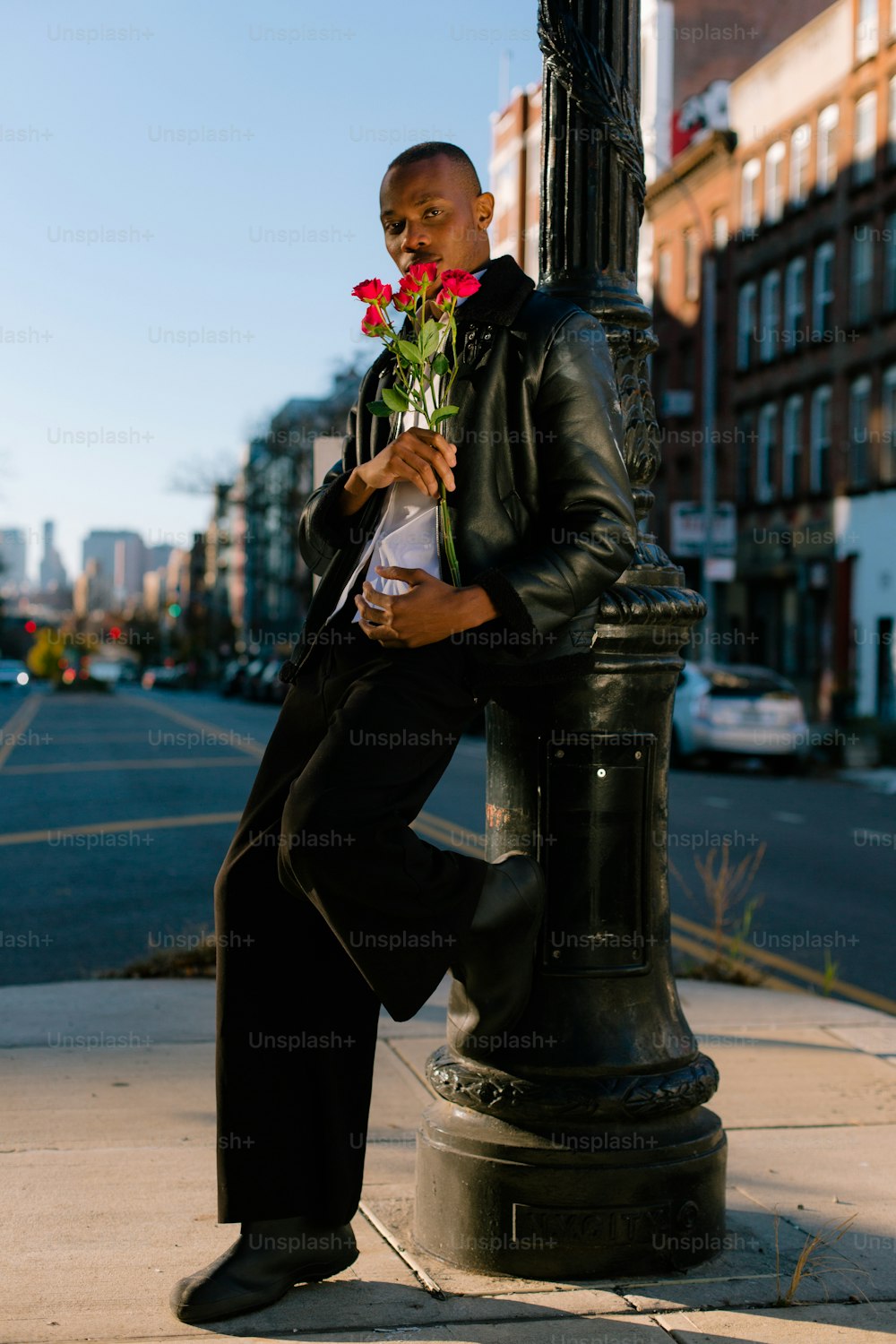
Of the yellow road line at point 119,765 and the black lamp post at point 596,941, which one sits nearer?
the black lamp post at point 596,941

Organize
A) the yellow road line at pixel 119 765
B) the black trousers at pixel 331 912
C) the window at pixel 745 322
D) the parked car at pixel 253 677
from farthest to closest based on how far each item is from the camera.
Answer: the parked car at pixel 253 677 < the window at pixel 745 322 < the yellow road line at pixel 119 765 < the black trousers at pixel 331 912

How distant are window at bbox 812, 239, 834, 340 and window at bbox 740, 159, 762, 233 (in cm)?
387

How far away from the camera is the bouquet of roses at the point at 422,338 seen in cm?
295

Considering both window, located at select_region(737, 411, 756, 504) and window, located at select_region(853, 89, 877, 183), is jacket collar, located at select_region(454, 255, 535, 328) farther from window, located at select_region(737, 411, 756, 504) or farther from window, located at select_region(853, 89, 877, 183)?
window, located at select_region(737, 411, 756, 504)

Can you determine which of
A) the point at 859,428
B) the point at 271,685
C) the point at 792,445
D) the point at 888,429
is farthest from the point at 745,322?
the point at 271,685

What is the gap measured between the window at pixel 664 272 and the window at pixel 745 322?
564 centimetres

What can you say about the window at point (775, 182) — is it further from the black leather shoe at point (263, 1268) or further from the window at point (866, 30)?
the black leather shoe at point (263, 1268)

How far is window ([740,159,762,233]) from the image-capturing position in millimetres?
39000

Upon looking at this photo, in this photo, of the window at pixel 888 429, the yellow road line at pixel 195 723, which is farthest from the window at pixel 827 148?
the yellow road line at pixel 195 723

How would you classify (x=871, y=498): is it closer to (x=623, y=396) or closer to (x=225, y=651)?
(x=623, y=396)

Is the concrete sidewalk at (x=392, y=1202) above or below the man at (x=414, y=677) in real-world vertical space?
below

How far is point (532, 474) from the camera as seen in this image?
10.4ft

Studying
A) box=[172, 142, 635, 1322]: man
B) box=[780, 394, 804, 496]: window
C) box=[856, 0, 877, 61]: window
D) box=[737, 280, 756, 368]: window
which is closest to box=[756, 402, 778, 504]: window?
box=[780, 394, 804, 496]: window

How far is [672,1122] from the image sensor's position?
336 centimetres
